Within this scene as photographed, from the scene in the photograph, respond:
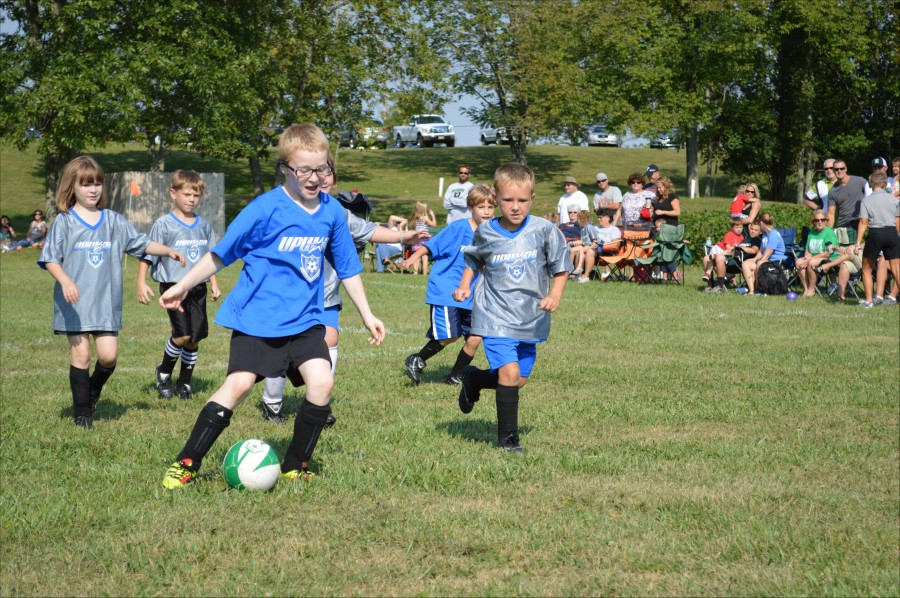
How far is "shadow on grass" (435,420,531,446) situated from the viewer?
6.82 metres

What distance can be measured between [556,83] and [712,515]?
36375mm

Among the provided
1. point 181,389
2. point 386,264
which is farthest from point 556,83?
point 181,389

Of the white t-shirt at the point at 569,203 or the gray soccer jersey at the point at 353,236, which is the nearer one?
the gray soccer jersey at the point at 353,236

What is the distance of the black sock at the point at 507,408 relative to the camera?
6.35 m

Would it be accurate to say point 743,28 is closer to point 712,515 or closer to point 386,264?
point 386,264

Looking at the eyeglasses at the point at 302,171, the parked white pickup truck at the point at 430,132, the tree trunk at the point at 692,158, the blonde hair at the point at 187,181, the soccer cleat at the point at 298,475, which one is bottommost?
the soccer cleat at the point at 298,475

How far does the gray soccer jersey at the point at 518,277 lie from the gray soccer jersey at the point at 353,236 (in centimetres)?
97

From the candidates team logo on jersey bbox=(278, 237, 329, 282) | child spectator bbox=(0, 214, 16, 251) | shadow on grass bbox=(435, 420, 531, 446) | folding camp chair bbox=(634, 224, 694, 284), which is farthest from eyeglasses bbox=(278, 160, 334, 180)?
child spectator bbox=(0, 214, 16, 251)

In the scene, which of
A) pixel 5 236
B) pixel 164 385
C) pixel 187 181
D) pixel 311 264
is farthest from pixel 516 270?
pixel 5 236

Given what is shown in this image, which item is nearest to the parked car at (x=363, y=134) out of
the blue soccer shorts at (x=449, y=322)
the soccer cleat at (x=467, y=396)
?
the blue soccer shorts at (x=449, y=322)

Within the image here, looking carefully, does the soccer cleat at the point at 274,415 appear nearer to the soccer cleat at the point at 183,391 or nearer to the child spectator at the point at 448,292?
the soccer cleat at the point at 183,391

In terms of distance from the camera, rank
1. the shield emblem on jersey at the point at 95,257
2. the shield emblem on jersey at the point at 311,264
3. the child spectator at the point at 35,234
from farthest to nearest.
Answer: the child spectator at the point at 35,234, the shield emblem on jersey at the point at 95,257, the shield emblem on jersey at the point at 311,264

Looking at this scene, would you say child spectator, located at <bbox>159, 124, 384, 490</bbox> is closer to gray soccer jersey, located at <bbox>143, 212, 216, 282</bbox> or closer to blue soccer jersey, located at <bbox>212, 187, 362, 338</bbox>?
blue soccer jersey, located at <bbox>212, 187, 362, 338</bbox>

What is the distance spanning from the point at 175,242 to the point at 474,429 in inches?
121
